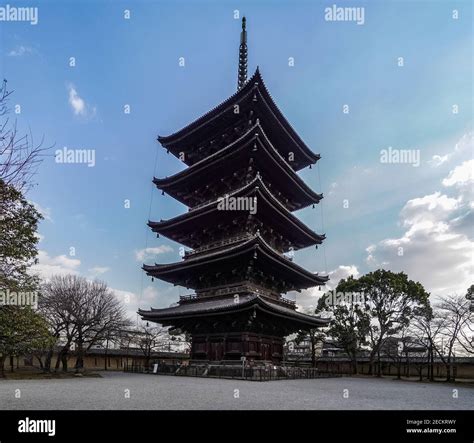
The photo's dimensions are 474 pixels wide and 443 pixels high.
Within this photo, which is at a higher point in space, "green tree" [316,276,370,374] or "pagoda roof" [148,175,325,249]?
"pagoda roof" [148,175,325,249]

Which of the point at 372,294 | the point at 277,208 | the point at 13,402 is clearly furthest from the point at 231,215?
the point at 372,294

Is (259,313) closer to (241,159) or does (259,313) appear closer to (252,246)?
(252,246)

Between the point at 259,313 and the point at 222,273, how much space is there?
16.4ft

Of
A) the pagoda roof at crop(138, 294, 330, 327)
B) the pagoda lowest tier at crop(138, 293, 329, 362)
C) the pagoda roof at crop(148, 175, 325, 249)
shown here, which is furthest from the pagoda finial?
the pagoda lowest tier at crop(138, 293, 329, 362)

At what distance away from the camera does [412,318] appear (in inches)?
1513

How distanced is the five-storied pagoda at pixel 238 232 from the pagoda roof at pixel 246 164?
0.09 meters

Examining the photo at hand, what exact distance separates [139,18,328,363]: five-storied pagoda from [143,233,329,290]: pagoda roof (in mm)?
85

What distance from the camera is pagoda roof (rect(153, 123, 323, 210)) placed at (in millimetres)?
26891

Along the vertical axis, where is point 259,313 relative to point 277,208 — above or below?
below

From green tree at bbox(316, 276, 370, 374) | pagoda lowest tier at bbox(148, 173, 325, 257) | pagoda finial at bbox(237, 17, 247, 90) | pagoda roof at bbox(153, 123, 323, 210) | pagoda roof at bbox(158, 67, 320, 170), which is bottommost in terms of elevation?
green tree at bbox(316, 276, 370, 374)

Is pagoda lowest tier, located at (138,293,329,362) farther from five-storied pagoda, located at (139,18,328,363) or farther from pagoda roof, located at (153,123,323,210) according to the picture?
pagoda roof, located at (153,123,323,210)

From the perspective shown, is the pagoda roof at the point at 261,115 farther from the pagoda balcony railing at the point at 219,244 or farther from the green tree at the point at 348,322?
the green tree at the point at 348,322

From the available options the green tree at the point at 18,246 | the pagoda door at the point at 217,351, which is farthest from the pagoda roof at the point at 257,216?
the green tree at the point at 18,246

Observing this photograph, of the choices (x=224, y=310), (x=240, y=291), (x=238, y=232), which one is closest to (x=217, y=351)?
(x=224, y=310)
